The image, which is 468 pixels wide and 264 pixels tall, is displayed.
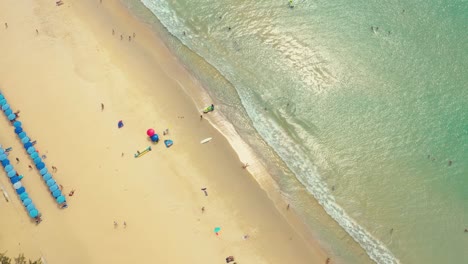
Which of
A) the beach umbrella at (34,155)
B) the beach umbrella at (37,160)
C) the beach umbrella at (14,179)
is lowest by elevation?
the beach umbrella at (14,179)

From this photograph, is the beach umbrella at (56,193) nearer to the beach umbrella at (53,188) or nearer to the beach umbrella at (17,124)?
the beach umbrella at (53,188)

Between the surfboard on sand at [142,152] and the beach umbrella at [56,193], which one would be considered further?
the surfboard on sand at [142,152]

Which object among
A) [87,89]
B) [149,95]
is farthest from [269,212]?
[87,89]

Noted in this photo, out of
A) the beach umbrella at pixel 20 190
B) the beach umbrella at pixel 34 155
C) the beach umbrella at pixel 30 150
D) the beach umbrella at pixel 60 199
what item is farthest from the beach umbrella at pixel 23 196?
the beach umbrella at pixel 30 150

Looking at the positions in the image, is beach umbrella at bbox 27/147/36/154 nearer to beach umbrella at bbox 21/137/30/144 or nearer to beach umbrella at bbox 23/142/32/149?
beach umbrella at bbox 23/142/32/149

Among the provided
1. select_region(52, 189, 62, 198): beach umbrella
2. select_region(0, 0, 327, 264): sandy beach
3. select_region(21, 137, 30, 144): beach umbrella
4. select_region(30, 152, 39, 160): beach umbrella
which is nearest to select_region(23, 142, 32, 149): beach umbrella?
select_region(21, 137, 30, 144): beach umbrella
